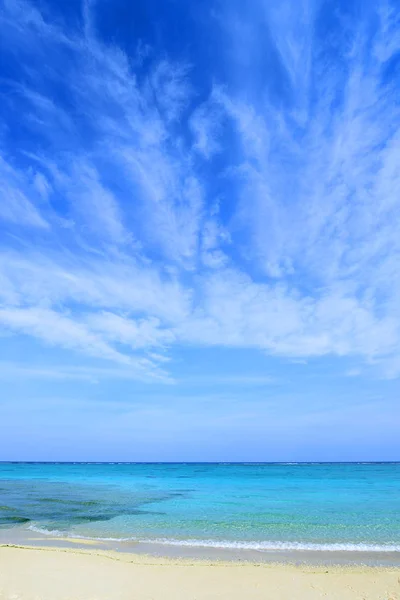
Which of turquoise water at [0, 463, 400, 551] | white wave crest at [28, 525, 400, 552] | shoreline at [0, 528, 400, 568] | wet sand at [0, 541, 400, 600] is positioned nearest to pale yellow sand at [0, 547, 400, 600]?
wet sand at [0, 541, 400, 600]

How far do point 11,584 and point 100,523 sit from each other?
10.1 m

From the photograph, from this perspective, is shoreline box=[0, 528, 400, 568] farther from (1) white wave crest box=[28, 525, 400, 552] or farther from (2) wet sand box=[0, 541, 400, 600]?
(2) wet sand box=[0, 541, 400, 600]

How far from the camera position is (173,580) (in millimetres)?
10250

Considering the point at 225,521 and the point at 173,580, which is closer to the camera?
the point at 173,580

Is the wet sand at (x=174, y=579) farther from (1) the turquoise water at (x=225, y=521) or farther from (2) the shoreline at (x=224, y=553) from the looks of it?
(1) the turquoise water at (x=225, y=521)

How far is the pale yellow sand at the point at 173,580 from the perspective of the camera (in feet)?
30.1

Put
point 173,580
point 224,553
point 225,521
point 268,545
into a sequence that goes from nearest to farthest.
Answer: point 173,580 < point 224,553 < point 268,545 < point 225,521

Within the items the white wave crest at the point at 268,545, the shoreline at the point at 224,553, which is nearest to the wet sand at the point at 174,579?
the shoreline at the point at 224,553

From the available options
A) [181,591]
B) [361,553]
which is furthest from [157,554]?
[361,553]

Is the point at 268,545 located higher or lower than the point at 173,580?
higher

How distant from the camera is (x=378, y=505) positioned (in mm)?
25953

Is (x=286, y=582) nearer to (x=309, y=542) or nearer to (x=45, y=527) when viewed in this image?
(x=309, y=542)

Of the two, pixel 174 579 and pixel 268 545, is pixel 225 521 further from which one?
pixel 174 579

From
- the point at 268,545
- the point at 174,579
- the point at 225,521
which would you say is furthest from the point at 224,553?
the point at 225,521
